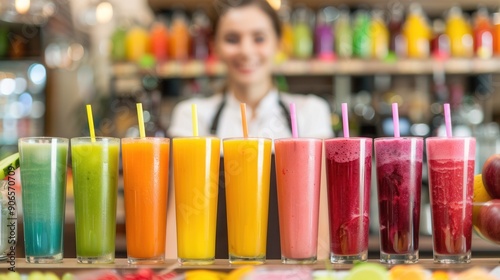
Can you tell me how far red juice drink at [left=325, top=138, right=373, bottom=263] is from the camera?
1.27 meters

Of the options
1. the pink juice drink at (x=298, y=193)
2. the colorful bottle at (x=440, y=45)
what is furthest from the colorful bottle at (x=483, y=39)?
the pink juice drink at (x=298, y=193)

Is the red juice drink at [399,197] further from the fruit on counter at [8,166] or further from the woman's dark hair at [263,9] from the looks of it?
the woman's dark hair at [263,9]

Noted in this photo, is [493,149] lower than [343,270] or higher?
higher

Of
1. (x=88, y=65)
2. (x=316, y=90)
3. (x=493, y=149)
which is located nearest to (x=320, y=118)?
(x=493, y=149)

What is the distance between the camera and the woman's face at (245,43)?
9.32 feet

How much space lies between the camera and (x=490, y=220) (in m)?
1.24

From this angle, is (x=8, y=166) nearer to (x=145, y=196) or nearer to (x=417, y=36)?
(x=145, y=196)

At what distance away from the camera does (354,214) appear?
4.18 ft

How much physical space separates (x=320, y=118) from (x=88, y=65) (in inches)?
135

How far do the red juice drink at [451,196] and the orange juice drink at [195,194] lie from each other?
443 mm

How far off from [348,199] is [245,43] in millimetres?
1660

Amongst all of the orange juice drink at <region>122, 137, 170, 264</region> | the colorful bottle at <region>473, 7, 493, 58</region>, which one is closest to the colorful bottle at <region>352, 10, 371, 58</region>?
the colorful bottle at <region>473, 7, 493, 58</region>

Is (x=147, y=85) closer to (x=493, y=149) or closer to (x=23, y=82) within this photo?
(x=23, y=82)

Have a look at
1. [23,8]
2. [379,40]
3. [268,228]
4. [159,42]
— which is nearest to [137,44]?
[159,42]
